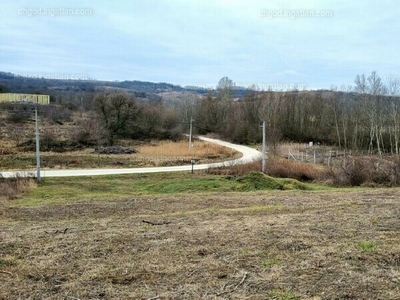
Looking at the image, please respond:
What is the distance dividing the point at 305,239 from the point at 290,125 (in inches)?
2068

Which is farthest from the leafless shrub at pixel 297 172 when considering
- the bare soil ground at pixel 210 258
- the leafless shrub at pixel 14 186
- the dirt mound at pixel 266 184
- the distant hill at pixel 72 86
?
the distant hill at pixel 72 86

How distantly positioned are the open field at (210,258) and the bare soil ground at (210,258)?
0.4 inches

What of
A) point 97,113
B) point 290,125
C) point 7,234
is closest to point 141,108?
A: point 97,113

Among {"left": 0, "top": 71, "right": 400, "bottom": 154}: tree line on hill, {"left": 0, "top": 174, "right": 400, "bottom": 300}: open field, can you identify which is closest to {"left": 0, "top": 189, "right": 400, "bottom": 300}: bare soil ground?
{"left": 0, "top": 174, "right": 400, "bottom": 300}: open field

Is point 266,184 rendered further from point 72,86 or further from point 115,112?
point 72,86

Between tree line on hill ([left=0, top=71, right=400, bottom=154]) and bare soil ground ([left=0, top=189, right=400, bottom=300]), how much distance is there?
37689 mm

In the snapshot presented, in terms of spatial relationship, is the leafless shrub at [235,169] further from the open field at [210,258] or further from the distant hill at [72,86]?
the distant hill at [72,86]

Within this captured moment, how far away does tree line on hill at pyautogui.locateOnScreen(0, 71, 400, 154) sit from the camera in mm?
43844

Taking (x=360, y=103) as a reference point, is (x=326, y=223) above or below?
below

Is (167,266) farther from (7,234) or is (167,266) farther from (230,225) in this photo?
(7,234)

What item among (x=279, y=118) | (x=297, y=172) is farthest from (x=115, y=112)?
(x=297, y=172)

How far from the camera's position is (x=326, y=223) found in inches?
248

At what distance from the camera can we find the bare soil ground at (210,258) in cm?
372

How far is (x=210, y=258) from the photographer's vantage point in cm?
460
